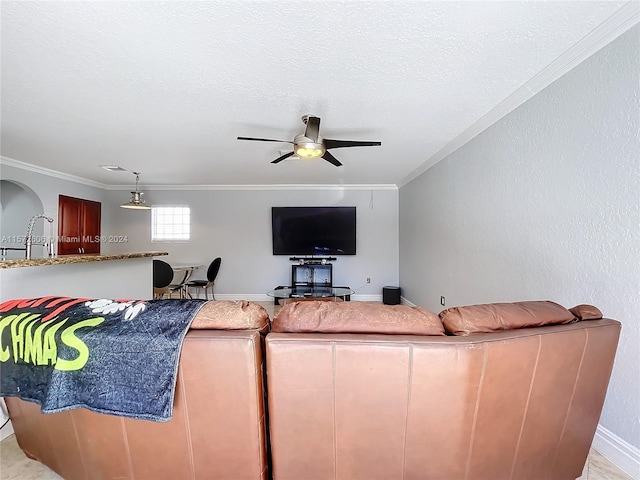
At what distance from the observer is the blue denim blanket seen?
1.00m

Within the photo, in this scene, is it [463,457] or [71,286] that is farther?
[71,286]

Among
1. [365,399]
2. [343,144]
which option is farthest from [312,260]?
[365,399]

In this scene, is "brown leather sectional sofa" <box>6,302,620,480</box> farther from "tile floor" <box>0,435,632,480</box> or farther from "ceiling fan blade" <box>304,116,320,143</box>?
"ceiling fan blade" <box>304,116,320,143</box>

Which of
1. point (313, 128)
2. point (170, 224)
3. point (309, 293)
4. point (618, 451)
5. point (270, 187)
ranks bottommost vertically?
point (618, 451)

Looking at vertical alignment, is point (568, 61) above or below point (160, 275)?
above

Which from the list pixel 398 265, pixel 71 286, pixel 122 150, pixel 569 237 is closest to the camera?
pixel 569 237

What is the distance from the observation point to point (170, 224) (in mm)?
6062

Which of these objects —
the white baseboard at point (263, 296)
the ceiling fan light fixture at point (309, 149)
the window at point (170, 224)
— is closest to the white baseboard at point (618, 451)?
the ceiling fan light fixture at point (309, 149)

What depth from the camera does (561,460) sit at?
1223 millimetres

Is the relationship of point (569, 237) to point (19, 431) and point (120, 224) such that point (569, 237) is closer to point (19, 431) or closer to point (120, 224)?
point (19, 431)

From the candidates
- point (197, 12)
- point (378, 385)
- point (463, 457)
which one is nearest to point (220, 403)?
point (378, 385)

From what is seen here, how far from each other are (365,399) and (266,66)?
6.49 ft

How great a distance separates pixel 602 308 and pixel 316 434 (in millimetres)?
1675

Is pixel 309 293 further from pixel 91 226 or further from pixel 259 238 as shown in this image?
pixel 91 226
